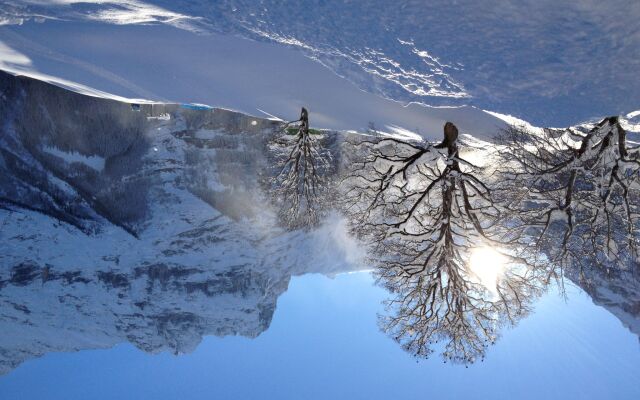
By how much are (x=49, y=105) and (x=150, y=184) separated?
1513mm

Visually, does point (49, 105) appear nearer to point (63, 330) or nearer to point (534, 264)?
point (63, 330)

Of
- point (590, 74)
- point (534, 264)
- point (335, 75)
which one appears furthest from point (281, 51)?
point (534, 264)

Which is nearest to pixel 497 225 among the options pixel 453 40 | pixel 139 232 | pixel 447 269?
pixel 447 269

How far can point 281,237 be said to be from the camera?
250 inches

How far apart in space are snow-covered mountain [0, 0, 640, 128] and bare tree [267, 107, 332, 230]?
34.4 inches

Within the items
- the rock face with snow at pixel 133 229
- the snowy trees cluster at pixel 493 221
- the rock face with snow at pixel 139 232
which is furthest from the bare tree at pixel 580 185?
the rock face with snow at pixel 133 229

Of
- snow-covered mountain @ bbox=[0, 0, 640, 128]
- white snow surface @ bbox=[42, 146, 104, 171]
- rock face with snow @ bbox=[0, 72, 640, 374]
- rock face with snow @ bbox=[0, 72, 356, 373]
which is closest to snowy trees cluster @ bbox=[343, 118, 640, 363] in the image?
snow-covered mountain @ bbox=[0, 0, 640, 128]

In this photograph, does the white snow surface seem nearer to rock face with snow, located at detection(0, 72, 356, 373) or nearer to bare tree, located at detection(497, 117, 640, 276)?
rock face with snow, located at detection(0, 72, 356, 373)

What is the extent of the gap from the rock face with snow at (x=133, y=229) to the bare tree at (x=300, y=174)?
30 centimetres

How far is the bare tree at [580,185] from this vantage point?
11.9 ft

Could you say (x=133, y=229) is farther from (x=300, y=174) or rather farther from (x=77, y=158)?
(x=300, y=174)

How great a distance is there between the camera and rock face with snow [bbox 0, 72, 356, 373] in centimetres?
504

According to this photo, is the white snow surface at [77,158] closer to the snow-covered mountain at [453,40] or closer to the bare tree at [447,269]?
the snow-covered mountain at [453,40]

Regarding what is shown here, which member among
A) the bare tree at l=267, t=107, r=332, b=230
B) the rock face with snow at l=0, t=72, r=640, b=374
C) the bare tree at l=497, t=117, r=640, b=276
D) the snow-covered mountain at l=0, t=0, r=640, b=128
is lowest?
the rock face with snow at l=0, t=72, r=640, b=374
